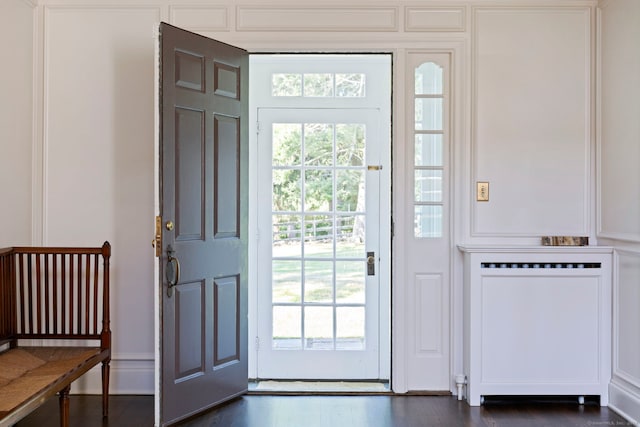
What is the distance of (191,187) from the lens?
286 centimetres

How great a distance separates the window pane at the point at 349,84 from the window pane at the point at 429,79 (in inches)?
17.5

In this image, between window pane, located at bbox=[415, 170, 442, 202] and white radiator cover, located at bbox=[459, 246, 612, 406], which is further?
window pane, located at bbox=[415, 170, 442, 202]

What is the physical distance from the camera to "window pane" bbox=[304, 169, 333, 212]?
11.6 feet

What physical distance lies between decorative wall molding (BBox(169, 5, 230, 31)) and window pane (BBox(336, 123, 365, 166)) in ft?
3.37

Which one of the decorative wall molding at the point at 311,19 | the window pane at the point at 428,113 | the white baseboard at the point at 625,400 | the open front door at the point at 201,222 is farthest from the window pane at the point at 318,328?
the decorative wall molding at the point at 311,19

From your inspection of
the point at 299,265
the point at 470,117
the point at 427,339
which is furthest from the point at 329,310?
the point at 470,117

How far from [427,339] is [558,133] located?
62.2 inches

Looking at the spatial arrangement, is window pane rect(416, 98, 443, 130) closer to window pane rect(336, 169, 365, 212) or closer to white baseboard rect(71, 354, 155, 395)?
window pane rect(336, 169, 365, 212)

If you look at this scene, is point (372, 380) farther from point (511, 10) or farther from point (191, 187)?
point (511, 10)

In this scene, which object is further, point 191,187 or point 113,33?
point 113,33

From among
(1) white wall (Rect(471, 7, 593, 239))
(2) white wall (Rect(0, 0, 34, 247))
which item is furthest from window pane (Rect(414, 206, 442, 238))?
(2) white wall (Rect(0, 0, 34, 247))

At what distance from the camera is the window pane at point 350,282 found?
3541 millimetres

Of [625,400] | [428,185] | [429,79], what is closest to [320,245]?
[428,185]

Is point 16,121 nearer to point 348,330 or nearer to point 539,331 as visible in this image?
point 348,330
